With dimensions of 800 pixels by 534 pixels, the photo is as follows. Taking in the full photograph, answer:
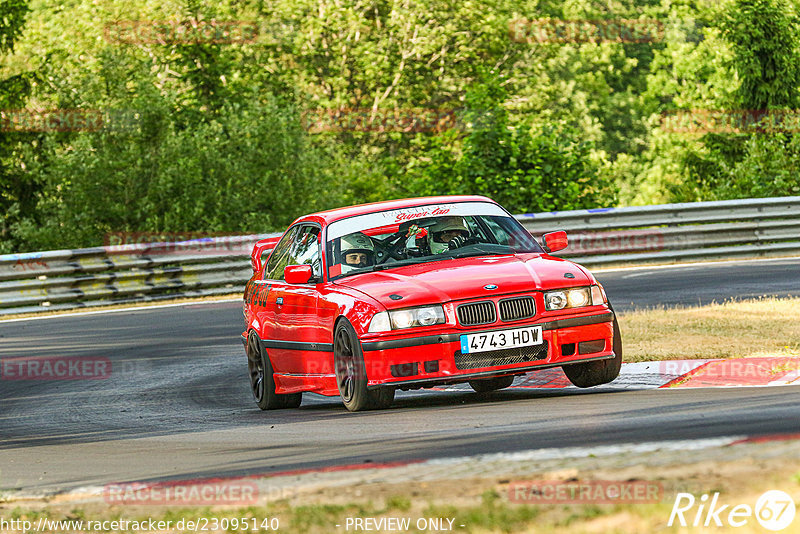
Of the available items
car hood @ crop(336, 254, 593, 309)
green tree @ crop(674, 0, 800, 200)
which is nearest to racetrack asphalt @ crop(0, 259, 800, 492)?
car hood @ crop(336, 254, 593, 309)

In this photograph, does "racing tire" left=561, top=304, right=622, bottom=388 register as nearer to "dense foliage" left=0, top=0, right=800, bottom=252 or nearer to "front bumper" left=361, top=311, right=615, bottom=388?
"front bumper" left=361, top=311, right=615, bottom=388

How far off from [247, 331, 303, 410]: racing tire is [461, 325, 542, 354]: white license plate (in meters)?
2.20

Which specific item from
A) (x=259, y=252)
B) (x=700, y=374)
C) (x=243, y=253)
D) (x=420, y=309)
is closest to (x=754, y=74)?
(x=243, y=253)

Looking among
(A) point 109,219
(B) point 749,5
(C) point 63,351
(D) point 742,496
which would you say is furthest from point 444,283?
(B) point 749,5

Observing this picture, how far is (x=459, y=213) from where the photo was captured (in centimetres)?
1048

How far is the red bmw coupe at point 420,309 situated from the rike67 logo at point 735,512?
4318mm

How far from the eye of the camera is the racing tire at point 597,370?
A: 9310 mm

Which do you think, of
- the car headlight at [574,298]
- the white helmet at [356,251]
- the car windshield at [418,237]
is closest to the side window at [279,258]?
the car windshield at [418,237]

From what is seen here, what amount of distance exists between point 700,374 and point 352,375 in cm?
270

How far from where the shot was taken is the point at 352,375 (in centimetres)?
912

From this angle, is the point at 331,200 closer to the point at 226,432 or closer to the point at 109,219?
the point at 109,219

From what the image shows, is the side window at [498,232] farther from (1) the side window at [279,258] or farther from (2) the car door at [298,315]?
(1) the side window at [279,258]

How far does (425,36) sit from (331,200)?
18.2m

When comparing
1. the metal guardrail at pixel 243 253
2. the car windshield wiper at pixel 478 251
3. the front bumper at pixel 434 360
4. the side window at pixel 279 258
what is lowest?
the metal guardrail at pixel 243 253
